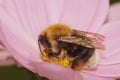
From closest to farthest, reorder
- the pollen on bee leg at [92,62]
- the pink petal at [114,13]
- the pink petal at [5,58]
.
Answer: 1. the pollen on bee leg at [92,62]
2. the pink petal at [5,58]
3. the pink petal at [114,13]

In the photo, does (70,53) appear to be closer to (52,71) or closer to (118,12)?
(52,71)

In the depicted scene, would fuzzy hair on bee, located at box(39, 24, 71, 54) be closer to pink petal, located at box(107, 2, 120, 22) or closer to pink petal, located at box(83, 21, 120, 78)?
pink petal, located at box(83, 21, 120, 78)

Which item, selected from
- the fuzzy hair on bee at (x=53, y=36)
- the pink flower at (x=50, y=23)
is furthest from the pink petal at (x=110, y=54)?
the fuzzy hair on bee at (x=53, y=36)

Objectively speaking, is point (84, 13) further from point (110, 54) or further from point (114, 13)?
point (114, 13)

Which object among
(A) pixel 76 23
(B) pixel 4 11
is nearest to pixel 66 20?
(A) pixel 76 23

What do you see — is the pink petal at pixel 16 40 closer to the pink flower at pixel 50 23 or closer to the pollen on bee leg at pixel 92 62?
the pink flower at pixel 50 23

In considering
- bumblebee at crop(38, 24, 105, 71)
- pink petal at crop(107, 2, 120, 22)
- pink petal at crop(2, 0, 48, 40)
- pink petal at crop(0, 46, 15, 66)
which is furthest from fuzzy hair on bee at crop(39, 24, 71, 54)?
pink petal at crop(107, 2, 120, 22)
